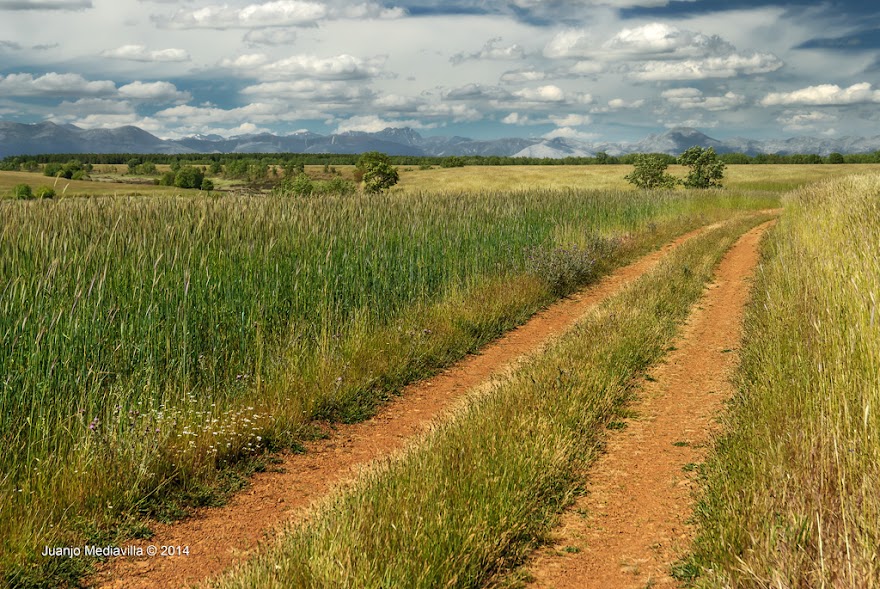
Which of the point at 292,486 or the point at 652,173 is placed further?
the point at 652,173

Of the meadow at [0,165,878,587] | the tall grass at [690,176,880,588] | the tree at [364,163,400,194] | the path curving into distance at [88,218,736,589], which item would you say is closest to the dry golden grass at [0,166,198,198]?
the meadow at [0,165,878,587]

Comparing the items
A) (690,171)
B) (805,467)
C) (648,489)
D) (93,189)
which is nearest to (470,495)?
(648,489)

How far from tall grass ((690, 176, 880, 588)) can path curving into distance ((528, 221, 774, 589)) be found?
0.84 feet

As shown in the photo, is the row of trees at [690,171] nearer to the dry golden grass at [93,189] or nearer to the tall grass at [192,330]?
the dry golden grass at [93,189]

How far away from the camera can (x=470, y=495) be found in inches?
175

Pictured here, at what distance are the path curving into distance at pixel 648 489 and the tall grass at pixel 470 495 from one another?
20 cm

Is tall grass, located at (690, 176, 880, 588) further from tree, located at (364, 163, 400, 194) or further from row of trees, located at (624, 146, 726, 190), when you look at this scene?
tree, located at (364, 163, 400, 194)

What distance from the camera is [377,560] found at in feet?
12.0

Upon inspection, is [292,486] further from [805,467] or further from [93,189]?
[93,189]

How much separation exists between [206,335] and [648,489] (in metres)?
4.65

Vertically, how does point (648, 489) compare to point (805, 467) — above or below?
below

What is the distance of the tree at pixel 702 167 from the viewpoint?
198ft

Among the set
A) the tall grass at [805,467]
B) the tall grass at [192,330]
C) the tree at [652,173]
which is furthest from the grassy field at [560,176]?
the tall grass at [805,467]

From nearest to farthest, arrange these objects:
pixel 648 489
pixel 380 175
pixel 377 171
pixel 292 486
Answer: pixel 648 489, pixel 292 486, pixel 377 171, pixel 380 175
